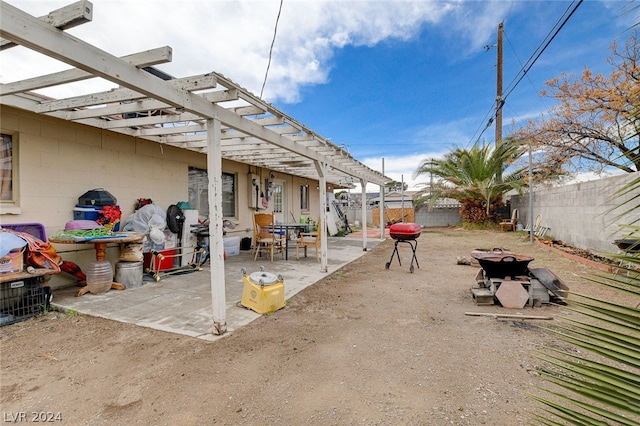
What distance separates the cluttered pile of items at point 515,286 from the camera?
392cm

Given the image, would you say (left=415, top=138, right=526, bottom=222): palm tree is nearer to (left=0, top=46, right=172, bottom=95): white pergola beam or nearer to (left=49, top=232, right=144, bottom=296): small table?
(left=49, top=232, right=144, bottom=296): small table

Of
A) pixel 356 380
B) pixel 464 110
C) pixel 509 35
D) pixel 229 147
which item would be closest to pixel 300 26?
pixel 229 147

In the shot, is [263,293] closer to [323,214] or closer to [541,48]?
[323,214]

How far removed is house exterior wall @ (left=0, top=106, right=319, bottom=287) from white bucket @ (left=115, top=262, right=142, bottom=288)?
744 mm

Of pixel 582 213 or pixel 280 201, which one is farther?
pixel 280 201

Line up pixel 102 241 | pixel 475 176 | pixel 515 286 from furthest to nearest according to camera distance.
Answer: pixel 475 176
pixel 102 241
pixel 515 286

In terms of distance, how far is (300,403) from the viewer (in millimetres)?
2102

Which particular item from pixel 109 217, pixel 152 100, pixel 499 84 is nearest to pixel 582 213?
pixel 499 84

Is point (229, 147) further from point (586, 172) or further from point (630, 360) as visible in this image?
point (586, 172)

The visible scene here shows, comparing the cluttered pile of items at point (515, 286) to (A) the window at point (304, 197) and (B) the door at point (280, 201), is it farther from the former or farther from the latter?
(A) the window at point (304, 197)

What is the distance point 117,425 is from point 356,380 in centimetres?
160

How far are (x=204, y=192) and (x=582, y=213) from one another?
9.29m

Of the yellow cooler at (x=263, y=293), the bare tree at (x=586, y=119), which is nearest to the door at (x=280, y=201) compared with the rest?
the yellow cooler at (x=263, y=293)

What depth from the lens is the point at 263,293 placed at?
3699mm
